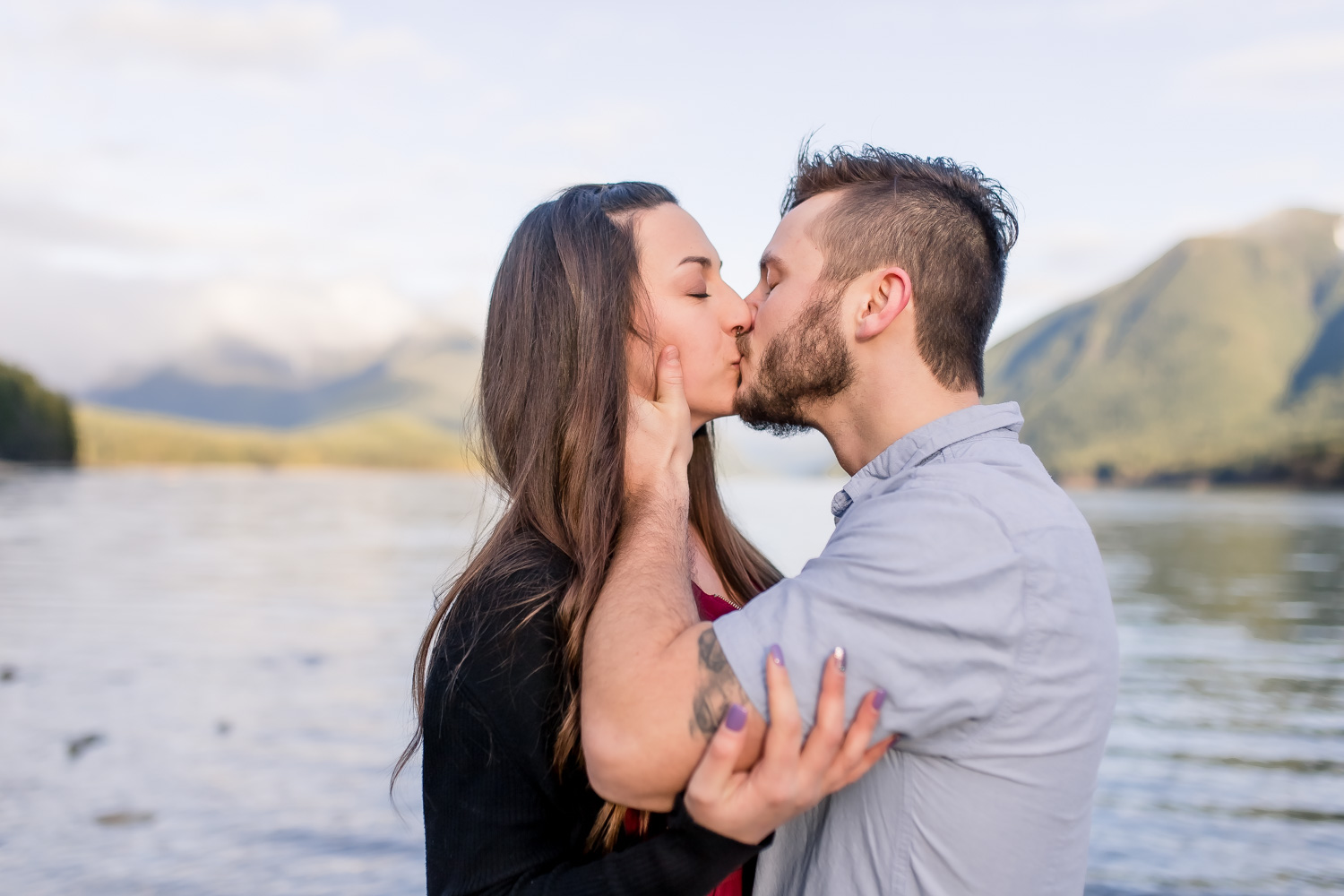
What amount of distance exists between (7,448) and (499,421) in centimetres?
12839

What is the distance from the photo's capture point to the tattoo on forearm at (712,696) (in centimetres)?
189

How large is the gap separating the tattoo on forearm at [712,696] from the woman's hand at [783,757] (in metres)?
0.02

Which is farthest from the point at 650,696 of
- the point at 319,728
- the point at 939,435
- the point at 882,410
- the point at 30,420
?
the point at 30,420

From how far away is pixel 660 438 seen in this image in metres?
2.68

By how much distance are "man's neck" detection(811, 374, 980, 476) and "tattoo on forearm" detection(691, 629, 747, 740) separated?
3.07ft

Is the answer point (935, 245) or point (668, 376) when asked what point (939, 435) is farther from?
point (668, 376)

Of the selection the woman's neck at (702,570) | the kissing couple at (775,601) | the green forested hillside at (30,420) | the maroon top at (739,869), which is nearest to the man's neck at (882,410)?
the kissing couple at (775,601)

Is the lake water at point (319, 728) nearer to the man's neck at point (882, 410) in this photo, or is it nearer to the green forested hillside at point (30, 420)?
the man's neck at point (882, 410)

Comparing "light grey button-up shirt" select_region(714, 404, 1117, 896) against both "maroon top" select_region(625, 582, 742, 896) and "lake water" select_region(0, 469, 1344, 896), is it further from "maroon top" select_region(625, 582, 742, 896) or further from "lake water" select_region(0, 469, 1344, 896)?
"lake water" select_region(0, 469, 1344, 896)

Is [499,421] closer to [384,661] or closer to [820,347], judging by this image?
[820,347]

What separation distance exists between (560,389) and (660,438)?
0.32 metres

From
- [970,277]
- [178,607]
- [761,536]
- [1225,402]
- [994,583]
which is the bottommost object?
[1225,402]

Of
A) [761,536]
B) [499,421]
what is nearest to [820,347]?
[499,421]

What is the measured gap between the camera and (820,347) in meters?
2.80
